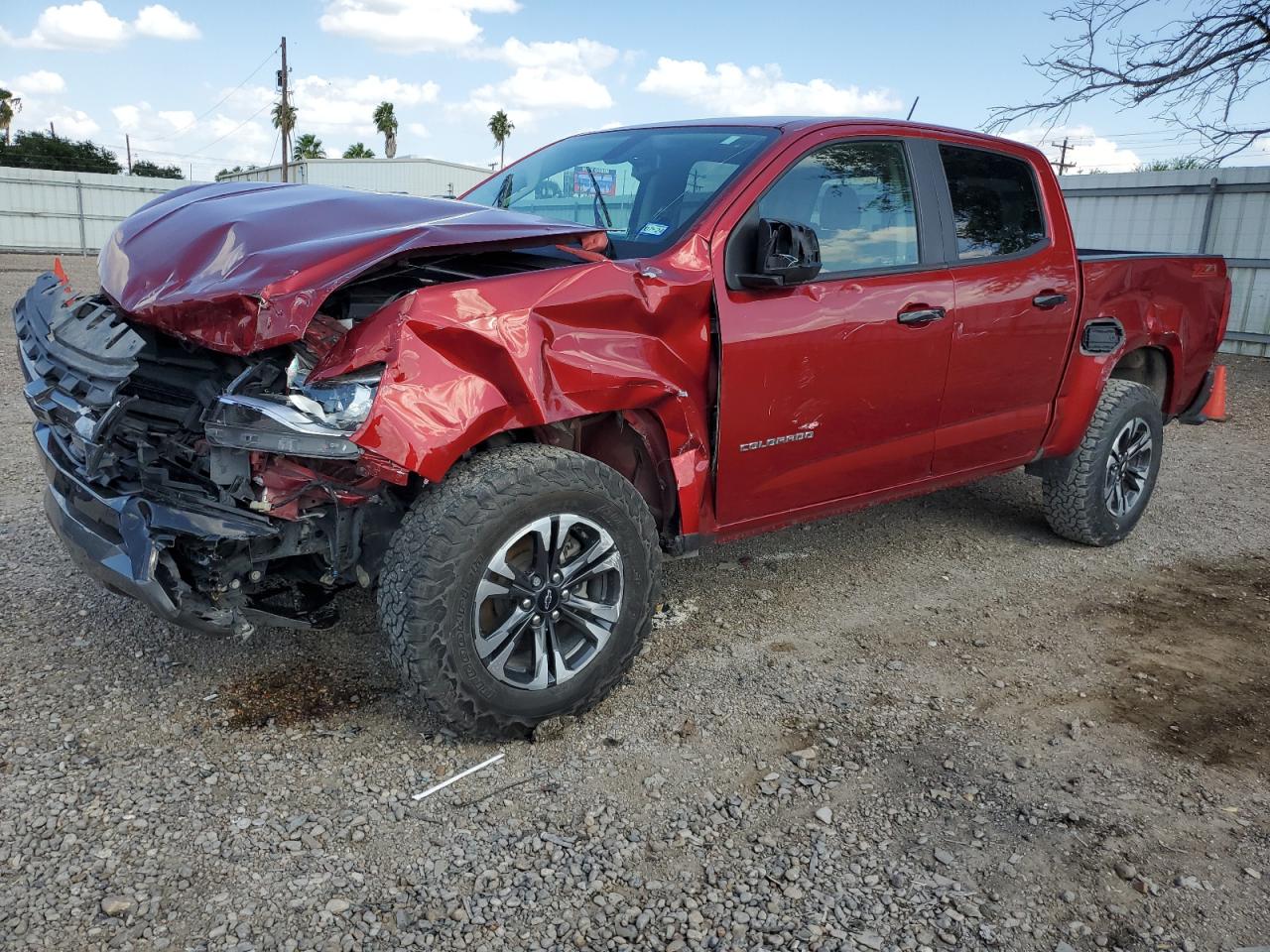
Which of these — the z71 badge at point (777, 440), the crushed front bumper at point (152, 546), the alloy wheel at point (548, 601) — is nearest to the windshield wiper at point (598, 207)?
the z71 badge at point (777, 440)

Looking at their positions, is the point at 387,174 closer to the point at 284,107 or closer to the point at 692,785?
the point at 284,107

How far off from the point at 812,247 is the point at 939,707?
5.39 feet

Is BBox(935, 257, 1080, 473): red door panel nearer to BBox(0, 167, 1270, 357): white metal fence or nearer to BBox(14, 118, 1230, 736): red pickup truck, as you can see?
BBox(14, 118, 1230, 736): red pickup truck

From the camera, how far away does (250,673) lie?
135 inches

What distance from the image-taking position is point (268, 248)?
2867mm

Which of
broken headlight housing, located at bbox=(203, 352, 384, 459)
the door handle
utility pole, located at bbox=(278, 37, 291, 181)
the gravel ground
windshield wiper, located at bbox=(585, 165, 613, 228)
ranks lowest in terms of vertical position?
the gravel ground

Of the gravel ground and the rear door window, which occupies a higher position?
the rear door window

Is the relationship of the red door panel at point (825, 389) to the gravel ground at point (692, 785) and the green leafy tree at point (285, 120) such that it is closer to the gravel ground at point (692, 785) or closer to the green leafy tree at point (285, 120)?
the gravel ground at point (692, 785)

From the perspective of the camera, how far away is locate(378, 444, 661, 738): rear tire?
2.78 metres

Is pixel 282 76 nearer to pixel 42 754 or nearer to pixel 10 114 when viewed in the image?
pixel 10 114

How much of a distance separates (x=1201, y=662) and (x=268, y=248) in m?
3.75

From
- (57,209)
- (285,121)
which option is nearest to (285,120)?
(285,121)

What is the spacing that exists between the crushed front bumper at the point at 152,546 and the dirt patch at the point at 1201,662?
2.95m

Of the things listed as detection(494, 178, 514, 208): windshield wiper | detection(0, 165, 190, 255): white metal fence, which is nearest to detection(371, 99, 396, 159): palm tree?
detection(0, 165, 190, 255): white metal fence
